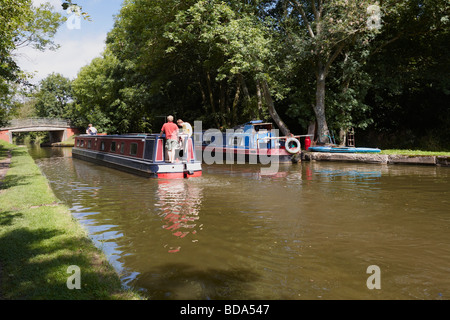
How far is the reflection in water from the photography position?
5.71 metres

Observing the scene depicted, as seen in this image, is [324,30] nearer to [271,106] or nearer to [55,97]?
[271,106]

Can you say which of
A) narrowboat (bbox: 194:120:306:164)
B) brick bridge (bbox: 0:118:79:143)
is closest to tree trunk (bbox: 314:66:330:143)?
narrowboat (bbox: 194:120:306:164)

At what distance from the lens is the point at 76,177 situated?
12484mm

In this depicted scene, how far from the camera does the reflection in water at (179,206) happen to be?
18.7 feet

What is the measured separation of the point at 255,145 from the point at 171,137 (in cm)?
635

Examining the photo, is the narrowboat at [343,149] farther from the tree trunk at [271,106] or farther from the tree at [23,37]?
the tree at [23,37]

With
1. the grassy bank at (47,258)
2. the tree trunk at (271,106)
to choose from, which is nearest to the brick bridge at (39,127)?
the tree trunk at (271,106)

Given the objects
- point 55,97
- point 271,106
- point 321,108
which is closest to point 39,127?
point 55,97

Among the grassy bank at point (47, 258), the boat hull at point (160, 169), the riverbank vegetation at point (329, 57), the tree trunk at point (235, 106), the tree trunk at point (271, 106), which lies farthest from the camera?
the tree trunk at point (235, 106)

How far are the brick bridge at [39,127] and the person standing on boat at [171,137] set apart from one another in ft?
145

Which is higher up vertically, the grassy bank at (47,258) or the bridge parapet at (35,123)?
the bridge parapet at (35,123)

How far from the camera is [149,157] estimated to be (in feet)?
40.2

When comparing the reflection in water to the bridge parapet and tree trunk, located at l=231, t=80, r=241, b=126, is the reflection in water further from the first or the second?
the bridge parapet
